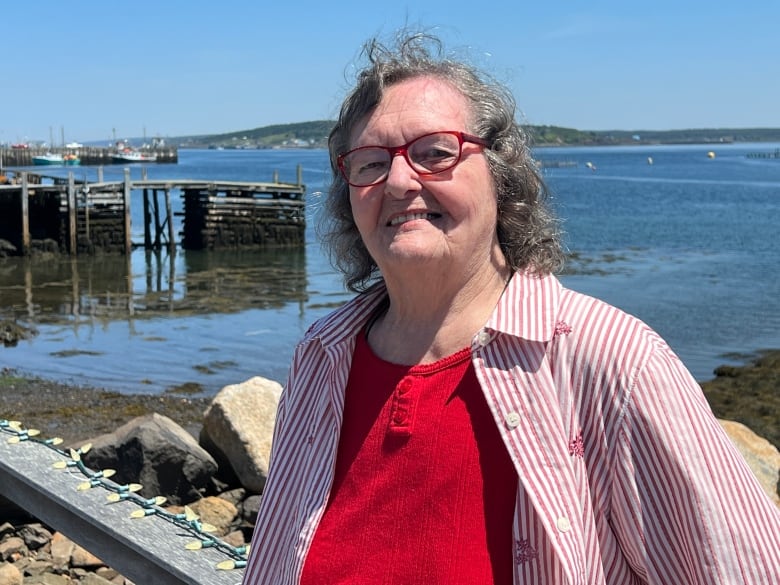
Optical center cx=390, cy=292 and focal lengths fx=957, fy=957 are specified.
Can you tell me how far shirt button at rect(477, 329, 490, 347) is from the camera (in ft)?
6.34

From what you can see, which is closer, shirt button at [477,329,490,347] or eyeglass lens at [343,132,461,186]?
shirt button at [477,329,490,347]

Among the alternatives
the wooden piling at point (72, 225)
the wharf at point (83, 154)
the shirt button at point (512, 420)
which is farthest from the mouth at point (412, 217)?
the wharf at point (83, 154)

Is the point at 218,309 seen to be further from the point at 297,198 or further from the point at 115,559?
the point at 115,559

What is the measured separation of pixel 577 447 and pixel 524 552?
22cm

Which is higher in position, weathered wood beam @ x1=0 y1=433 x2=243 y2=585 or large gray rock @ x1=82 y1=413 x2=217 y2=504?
weathered wood beam @ x1=0 y1=433 x2=243 y2=585

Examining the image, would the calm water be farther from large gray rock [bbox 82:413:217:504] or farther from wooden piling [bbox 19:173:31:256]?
large gray rock [bbox 82:413:217:504]

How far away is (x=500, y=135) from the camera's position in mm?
2143

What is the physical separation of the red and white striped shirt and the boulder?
13.2 ft

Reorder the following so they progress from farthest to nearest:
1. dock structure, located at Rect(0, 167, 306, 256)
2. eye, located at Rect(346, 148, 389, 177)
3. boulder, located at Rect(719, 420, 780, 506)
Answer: dock structure, located at Rect(0, 167, 306, 256) < boulder, located at Rect(719, 420, 780, 506) < eye, located at Rect(346, 148, 389, 177)

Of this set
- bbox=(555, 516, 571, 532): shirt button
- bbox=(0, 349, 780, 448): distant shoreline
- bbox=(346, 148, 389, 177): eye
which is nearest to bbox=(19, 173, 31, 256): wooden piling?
bbox=(0, 349, 780, 448): distant shoreline

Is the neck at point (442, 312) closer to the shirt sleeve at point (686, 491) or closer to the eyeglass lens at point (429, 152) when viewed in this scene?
the eyeglass lens at point (429, 152)

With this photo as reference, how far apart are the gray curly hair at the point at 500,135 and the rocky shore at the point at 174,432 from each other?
301 cm

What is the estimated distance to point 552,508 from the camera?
1743mm

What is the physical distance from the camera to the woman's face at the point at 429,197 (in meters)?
2.07
